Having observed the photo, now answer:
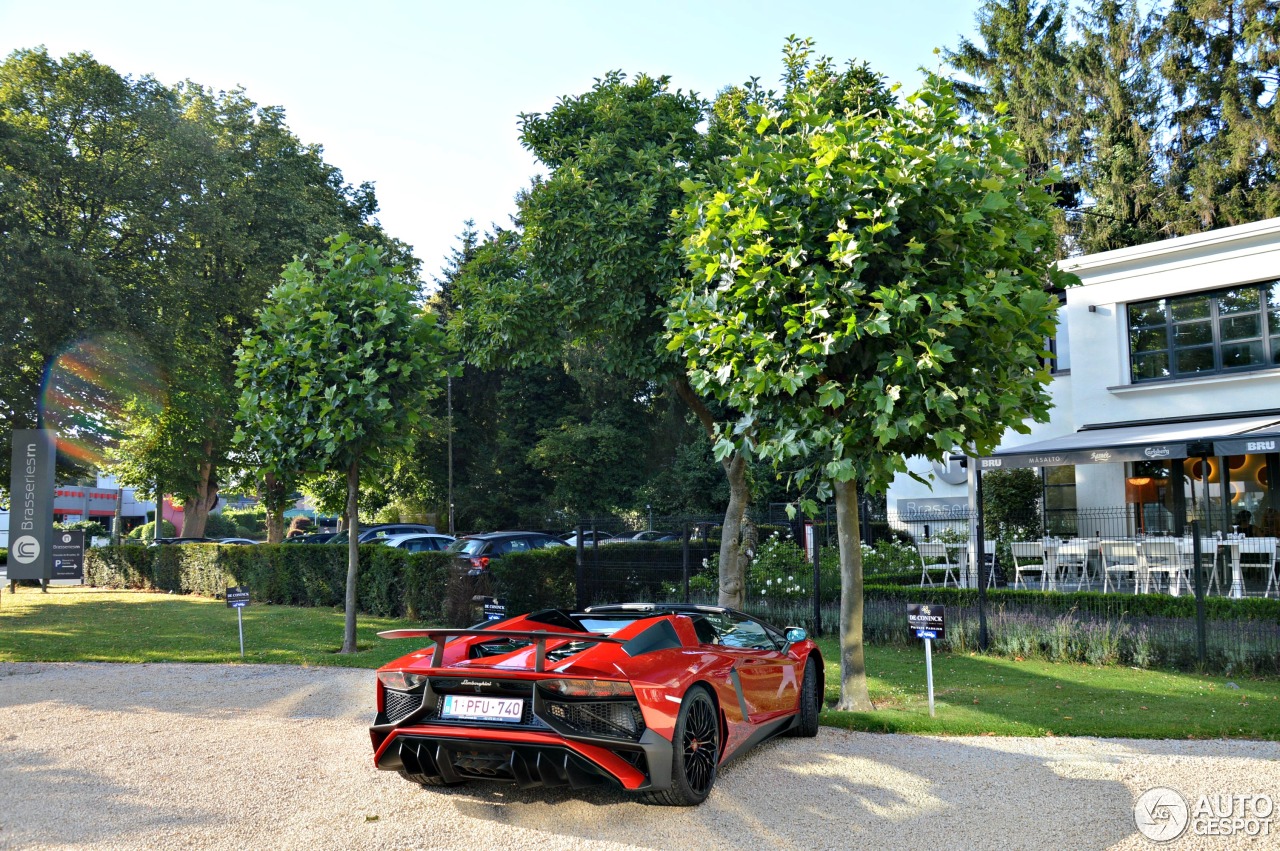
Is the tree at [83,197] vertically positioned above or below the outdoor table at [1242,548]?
above

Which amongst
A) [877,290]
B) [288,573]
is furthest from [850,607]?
[288,573]

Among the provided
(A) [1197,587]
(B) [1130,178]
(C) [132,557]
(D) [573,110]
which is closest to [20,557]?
(C) [132,557]

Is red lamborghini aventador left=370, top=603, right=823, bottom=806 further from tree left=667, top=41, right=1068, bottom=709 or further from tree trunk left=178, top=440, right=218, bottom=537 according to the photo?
tree trunk left=178, top=440, right=218, bottom=537

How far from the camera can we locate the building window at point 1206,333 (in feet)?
68.9

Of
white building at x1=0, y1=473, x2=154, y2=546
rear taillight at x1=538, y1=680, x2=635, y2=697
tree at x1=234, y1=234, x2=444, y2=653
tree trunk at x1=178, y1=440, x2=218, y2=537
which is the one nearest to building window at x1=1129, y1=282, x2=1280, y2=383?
tree at x1=234, y1=234, x2=444, y2=653

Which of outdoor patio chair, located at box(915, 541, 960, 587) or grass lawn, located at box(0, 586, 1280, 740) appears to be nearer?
grass lawn, located at box(0, 586, 1280, 740)

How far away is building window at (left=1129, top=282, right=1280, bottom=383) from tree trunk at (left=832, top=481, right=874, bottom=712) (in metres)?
16.2

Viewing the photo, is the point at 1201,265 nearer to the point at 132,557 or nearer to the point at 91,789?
the point at 91,789

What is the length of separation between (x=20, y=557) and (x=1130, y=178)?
35753 millimetres

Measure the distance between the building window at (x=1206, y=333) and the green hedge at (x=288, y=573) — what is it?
55.1ft

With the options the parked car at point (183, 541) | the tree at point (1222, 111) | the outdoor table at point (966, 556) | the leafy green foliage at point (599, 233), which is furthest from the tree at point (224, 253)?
the tree at point (1222, 111)

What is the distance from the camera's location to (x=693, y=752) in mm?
5809

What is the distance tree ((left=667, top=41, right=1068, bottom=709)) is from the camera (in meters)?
7.88

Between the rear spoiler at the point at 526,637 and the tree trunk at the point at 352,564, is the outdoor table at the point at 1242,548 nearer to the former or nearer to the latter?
the rear spoiler at the point at 526,637
